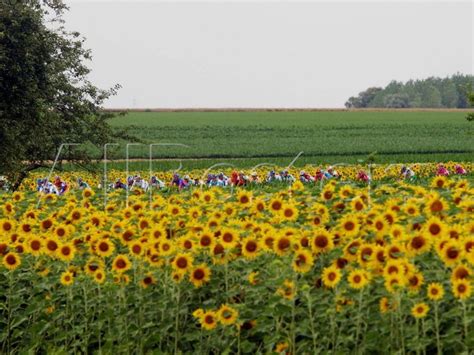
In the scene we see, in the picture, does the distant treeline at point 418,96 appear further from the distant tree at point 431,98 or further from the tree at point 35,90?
the tree at point 35,90

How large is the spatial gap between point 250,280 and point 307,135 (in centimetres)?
6530

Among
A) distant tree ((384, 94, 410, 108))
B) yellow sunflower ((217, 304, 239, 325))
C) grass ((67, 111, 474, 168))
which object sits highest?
yellow sunflower ((217, 304, 239, 325))

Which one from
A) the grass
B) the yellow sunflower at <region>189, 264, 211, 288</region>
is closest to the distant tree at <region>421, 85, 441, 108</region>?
the grass

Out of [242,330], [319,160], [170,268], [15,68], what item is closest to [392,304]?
[242,330]

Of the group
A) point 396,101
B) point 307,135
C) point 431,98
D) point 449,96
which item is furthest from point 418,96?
point 307,135

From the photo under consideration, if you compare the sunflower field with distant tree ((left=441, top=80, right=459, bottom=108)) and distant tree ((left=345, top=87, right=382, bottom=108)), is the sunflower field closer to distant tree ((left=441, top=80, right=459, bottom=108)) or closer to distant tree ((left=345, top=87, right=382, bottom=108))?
distant tree ((left=345, top=87, right=382, bottom=108))

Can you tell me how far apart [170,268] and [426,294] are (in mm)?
1841

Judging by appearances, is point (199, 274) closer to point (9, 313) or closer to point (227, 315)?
point (227, 315)

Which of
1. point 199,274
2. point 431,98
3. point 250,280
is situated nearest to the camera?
point 250,280

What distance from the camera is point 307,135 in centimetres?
7125

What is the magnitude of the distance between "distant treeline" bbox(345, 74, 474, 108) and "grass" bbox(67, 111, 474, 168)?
3103 cm

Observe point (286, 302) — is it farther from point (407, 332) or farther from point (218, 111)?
point (218, 111)

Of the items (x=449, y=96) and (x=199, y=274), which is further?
(x=449, y=96)

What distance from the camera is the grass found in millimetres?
52875
